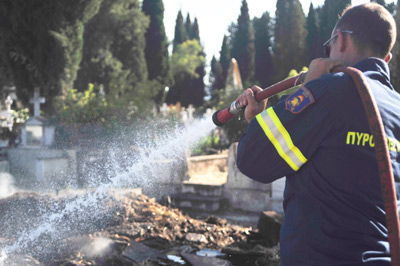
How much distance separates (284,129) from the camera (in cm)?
153

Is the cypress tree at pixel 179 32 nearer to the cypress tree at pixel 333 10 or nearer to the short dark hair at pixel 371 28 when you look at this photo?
the cypress tree at pixel 333 10

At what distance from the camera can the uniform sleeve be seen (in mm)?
1498

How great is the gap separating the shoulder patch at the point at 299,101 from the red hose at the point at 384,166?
0.17 meters

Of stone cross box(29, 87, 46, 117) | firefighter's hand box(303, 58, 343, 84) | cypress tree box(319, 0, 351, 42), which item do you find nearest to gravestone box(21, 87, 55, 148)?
stone cross box(29, 87, 46, 117)

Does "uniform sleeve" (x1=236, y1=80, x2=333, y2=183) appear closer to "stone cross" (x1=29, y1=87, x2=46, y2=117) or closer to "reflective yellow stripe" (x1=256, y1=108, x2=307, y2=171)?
"reflective yellow stripe" (x1=256, y1=108, x2=307, y2=171)

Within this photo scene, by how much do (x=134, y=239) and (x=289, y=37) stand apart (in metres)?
28.5

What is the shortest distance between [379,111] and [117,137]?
31.7 ft

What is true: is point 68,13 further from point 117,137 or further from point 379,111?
point 379,111

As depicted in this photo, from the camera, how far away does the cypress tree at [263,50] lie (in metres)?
36.6

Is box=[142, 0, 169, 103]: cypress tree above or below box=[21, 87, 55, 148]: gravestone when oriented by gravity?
above

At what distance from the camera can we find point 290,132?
1527mm

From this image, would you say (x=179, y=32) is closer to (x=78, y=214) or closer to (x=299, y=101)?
(x=78, y=214)

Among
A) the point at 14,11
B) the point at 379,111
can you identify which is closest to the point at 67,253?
the point at 379,111

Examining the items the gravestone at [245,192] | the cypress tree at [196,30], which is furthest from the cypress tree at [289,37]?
the gravestone at [245,192]
